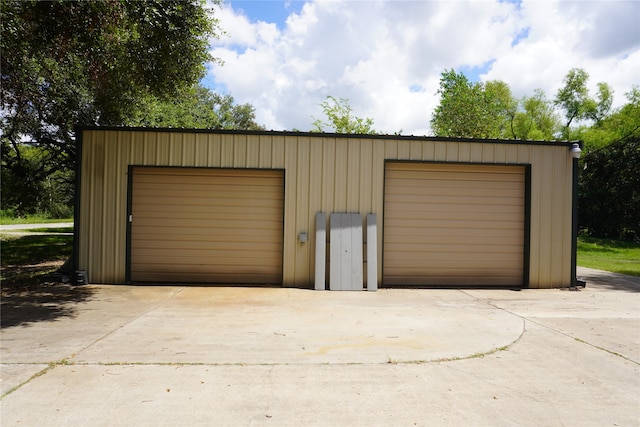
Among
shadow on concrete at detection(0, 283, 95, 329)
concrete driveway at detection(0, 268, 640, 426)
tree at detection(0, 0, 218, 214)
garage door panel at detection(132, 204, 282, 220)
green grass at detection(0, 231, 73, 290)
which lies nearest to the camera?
concrete driveway at detection(0, 268, 640, 426)

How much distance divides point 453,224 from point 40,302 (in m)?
7.63

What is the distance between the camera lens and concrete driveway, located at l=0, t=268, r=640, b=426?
3.07m

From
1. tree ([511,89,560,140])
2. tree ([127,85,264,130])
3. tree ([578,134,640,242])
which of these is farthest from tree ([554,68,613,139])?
tree ([127,85,264,130])

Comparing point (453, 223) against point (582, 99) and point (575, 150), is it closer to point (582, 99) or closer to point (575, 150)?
point (575, 150)

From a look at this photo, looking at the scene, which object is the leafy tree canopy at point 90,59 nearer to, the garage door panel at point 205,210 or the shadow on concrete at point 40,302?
the garage door panel at point 205,210

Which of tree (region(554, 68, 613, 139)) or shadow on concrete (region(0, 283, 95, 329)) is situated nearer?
shadow on concrete (region(0, 283, 95, 329))

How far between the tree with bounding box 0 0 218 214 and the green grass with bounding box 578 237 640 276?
1236cm

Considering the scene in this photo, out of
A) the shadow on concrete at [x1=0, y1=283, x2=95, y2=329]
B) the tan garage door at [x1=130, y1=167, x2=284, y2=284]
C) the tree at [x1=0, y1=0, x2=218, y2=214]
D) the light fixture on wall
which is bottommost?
the shadow on concrete at [x1=0, y1=283, x2=95, y2=329]

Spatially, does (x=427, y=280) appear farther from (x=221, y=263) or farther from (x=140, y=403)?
(x=140, y=403)

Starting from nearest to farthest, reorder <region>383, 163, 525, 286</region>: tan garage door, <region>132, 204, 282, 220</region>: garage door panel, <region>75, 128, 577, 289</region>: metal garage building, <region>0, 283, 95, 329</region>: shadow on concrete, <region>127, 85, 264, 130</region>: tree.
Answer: <region>0, 283, 95, 329</region>: shadow on concrete → <region>75, 128, 577, 289</region>: metal garage building → <region>132, 204, 282, 220</region>: garage door panel → <region>383, 163, 525, 286</region>: tan garage door → <region>127, 85, 264, 130</region>: tree

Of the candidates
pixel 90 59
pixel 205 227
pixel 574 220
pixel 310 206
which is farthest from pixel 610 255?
pixel 90 59

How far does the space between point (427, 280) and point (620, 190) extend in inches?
771

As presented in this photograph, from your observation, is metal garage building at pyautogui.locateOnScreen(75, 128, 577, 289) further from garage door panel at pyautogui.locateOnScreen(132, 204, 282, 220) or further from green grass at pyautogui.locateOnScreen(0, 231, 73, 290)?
green grass at pyautogui.locateOnScreen(0, 231, 73, 290)

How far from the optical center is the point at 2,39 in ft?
19.6
